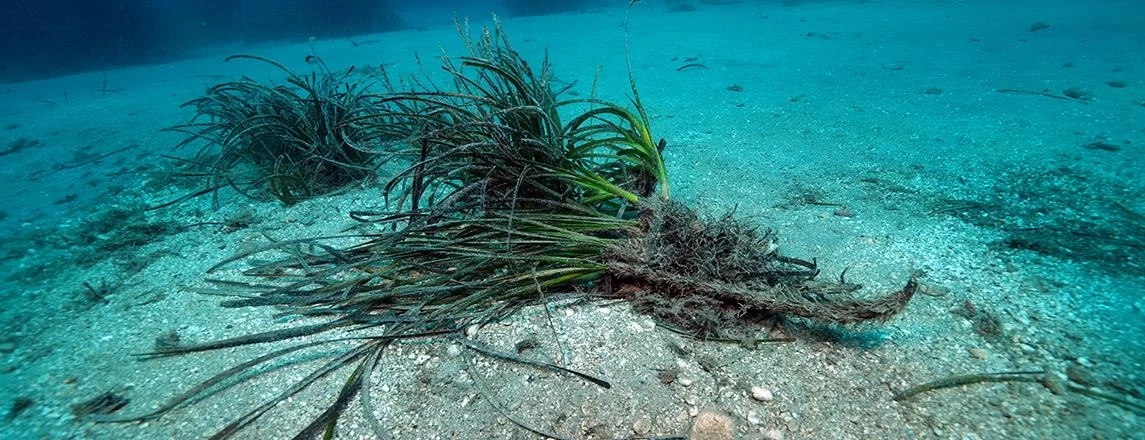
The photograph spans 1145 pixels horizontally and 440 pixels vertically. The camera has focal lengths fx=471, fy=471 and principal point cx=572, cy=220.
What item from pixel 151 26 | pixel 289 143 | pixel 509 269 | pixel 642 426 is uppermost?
pixel 151 26

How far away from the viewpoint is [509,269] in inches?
98.1

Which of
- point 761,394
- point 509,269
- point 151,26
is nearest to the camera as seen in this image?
point 761,394

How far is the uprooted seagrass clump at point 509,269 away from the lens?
6.84 ft

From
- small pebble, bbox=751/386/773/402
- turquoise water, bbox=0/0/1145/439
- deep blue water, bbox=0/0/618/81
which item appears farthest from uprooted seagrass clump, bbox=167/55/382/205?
deep blue water, bbox=0/0/618/81

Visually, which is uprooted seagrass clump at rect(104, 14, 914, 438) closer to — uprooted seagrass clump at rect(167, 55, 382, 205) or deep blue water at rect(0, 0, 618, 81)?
uprooted seagrass clump at rect(167, 55, 382, 205)

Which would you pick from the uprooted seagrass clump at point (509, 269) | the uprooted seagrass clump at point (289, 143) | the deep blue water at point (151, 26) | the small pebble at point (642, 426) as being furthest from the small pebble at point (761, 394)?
the deep blue water at point (151, 26)

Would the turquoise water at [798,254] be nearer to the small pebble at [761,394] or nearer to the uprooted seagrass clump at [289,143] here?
the small pebble at [761,394]

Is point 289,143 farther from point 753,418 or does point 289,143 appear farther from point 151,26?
point 151,26

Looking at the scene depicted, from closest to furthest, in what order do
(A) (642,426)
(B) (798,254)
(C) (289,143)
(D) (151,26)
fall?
(A) (642,426) < (B) (798,254) < (C) (289,143) < (D) (151,26)

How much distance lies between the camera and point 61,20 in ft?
68.7

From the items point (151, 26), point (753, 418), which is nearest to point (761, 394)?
point (753, 418)

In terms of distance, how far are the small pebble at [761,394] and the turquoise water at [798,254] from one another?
15 millimetres

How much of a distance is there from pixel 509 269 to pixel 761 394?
1.32 metres

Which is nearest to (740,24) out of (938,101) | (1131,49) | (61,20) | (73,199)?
(1131,49)
